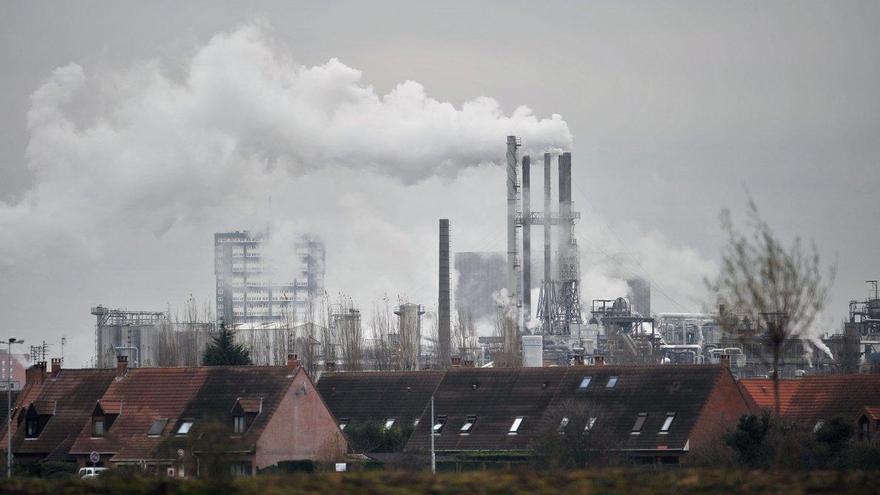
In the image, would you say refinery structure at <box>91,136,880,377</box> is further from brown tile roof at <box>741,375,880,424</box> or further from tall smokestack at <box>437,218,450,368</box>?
brown tile roof at <box>741,375,880,424</box>

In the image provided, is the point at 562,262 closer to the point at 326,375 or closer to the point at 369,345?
the point at 369,345

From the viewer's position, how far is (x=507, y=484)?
16438 mm

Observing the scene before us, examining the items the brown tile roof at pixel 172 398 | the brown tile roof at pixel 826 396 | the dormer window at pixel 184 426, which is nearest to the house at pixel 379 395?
the brown tile roof at pixel 172 398

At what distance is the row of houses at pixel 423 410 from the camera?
4812 centimetres

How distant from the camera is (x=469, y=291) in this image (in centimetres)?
16188

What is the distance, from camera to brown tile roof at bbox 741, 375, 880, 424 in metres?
50.4

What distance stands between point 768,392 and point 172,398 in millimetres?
19973

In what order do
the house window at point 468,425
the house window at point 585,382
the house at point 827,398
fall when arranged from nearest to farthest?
the house at point 827,398
the house window at point 468,425
the house window at point 585,382

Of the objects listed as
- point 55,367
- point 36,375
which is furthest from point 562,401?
point 36,375

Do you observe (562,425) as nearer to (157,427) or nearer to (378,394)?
(378,394)

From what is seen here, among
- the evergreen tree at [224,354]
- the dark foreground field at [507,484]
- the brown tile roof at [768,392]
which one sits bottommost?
the dark foreground field at [507,484]

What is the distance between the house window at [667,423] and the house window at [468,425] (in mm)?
6564

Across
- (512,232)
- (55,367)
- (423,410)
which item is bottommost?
(423,410)

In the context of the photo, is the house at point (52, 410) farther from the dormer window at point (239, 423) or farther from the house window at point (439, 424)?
the house window at point (439, 424)
